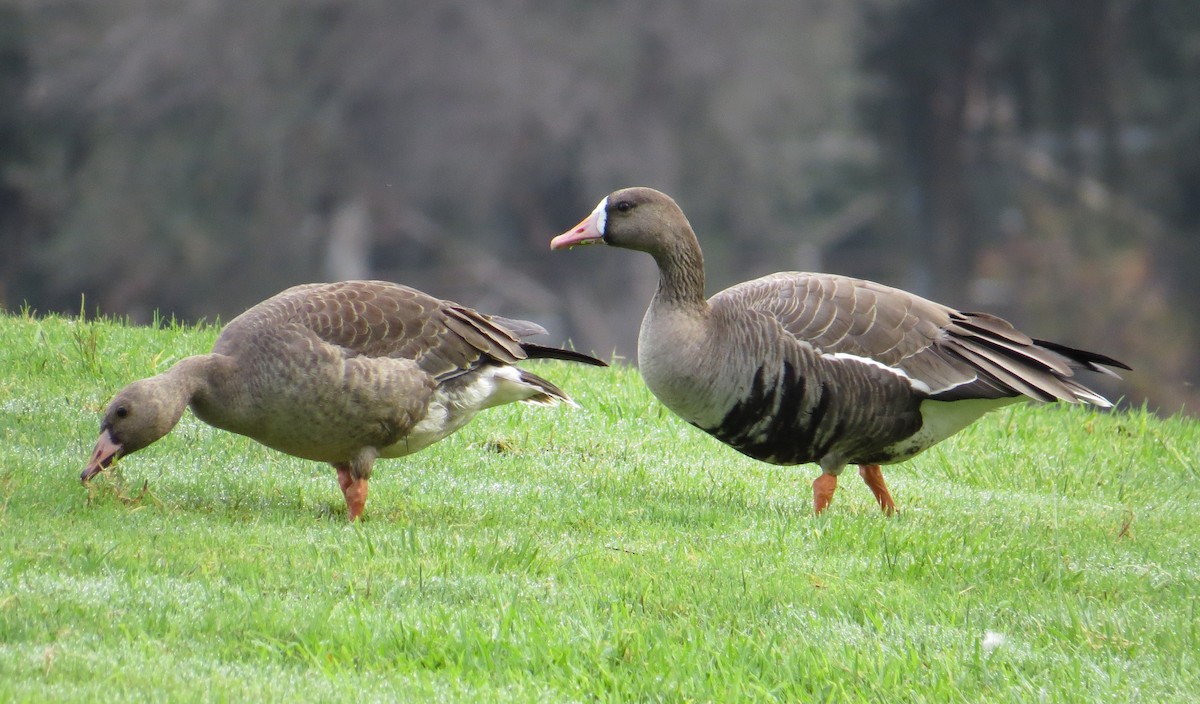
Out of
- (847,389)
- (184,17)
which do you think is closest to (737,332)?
(847,389)

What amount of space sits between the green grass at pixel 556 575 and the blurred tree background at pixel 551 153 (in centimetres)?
2400

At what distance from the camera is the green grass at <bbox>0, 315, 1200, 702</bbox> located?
4.85 meters

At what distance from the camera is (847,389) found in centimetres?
704

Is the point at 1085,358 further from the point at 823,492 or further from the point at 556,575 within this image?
the point at 556,575

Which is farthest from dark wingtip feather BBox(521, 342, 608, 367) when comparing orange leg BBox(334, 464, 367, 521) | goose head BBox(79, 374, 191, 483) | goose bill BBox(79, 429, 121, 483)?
goose bill BBox(79, 429, 121, 483)

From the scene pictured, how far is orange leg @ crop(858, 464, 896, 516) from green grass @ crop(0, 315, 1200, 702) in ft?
0.50

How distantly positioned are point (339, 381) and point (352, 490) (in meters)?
0.53

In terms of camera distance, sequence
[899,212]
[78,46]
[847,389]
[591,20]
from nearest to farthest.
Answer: [847,389], [78,46], [591,20], [899,212]

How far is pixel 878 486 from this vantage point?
24.5ft

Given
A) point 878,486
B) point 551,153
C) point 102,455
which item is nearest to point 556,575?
point 102,455

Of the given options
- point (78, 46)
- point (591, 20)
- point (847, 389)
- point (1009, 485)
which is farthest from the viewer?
point (591, 20)

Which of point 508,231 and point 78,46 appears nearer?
point 78,46

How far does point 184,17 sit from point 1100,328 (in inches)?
849

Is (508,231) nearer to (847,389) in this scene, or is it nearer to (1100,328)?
(1100,328)
